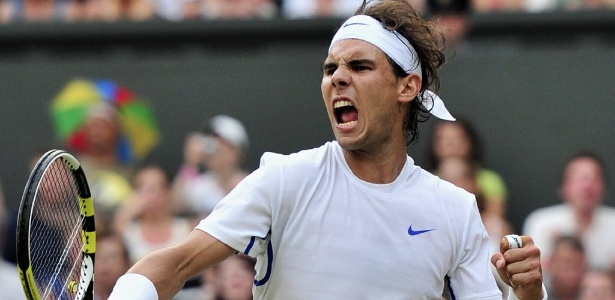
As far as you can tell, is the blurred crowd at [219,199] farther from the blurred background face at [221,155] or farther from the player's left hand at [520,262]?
the player's left hand at [520,262]

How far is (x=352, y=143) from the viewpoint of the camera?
13.9 feet

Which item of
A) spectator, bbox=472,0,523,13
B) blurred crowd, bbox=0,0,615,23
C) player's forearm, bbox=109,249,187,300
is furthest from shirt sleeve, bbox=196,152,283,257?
spectator, bbox=472,0,523,13

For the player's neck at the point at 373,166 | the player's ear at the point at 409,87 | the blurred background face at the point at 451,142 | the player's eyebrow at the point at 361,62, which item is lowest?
the player's neck at the point at 373,166

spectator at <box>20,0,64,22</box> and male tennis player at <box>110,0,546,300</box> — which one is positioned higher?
spectator at <box>20,0,64,22</box>

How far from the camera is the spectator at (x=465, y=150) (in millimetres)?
8031

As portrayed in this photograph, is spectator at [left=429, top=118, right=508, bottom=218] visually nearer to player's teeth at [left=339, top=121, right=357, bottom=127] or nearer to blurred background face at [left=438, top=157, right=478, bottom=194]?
blurred background face at [left=438, top=157, right=478, bottom=194]

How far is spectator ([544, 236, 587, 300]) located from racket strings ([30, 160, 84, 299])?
12.1 ft

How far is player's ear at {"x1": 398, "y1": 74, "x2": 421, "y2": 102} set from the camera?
4375mm

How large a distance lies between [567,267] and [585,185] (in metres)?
0.54

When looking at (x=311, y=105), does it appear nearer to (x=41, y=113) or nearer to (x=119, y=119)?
(x=119, y=119)

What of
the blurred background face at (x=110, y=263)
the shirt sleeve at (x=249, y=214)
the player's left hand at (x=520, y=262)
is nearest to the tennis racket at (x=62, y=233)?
the shirt sleeve at (x=249, y=214)

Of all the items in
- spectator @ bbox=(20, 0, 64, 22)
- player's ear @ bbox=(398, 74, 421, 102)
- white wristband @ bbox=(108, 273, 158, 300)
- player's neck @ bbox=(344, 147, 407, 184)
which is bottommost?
white wristband @ bbox=(108, 273, 158, 300)

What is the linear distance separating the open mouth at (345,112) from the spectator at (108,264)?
3.56m

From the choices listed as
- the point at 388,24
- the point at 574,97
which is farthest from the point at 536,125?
the point at 388,24
